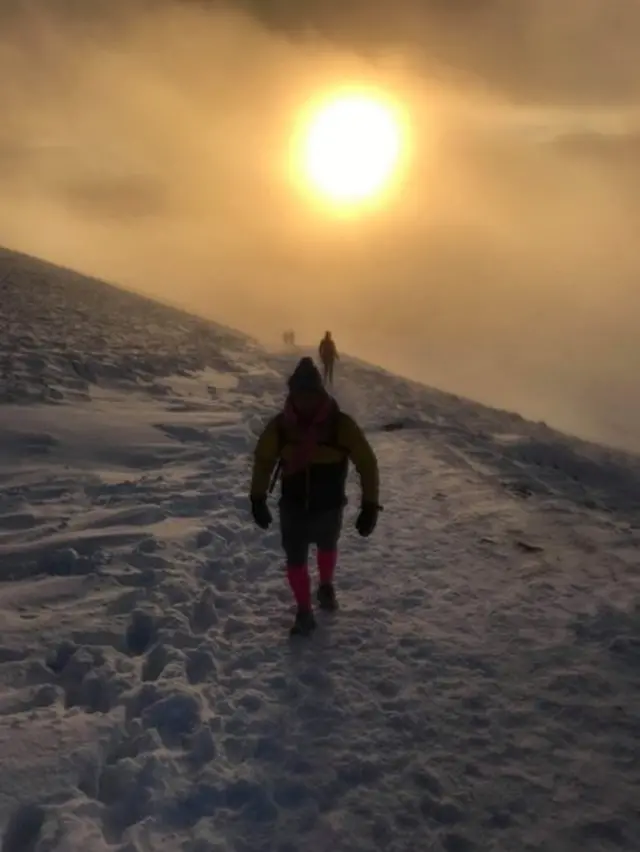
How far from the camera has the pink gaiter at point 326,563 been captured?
696 centimetres

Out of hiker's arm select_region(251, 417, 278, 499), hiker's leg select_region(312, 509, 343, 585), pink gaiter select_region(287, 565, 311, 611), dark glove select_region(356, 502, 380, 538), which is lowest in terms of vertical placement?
pink gaiter select_region(287, 565, 311, 611)

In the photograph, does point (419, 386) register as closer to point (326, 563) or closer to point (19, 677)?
point (326, 563)

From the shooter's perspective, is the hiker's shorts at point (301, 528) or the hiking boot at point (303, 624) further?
the hiking boot at point (303, 624)

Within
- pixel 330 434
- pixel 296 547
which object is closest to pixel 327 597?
pixel 296 547

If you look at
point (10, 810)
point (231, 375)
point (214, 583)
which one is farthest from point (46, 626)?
point (231, 375)

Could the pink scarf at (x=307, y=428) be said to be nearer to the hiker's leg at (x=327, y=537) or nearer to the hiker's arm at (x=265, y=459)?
the hiker's arm at (x=265, y=459)

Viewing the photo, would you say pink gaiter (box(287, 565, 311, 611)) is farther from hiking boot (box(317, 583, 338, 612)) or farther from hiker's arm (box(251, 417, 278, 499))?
hiker's arm (box(251, 417, 278, 499))

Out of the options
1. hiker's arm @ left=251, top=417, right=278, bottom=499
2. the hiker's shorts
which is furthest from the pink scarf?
the hiker's shorts

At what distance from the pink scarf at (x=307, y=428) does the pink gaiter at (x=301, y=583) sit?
0.98 metres

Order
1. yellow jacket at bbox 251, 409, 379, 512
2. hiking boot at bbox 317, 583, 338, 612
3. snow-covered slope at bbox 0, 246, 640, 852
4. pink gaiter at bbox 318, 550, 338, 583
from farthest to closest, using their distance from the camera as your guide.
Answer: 1. hiking boot at bbox 317, 583, 338, 612
2. pink gaiter at bbox 318, 550, 338, 583
3. yellow jacket at bbox 251, 409, 379, 512
4. snow-covered slope at bbox 0, 246, 640, 852

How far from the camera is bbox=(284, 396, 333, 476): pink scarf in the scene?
612 cm

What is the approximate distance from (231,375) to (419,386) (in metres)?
7.59

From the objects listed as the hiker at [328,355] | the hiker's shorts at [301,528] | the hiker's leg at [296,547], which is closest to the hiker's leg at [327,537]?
the hiker's shorts at [301,528]

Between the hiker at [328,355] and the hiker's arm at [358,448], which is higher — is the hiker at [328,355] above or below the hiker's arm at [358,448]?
above
